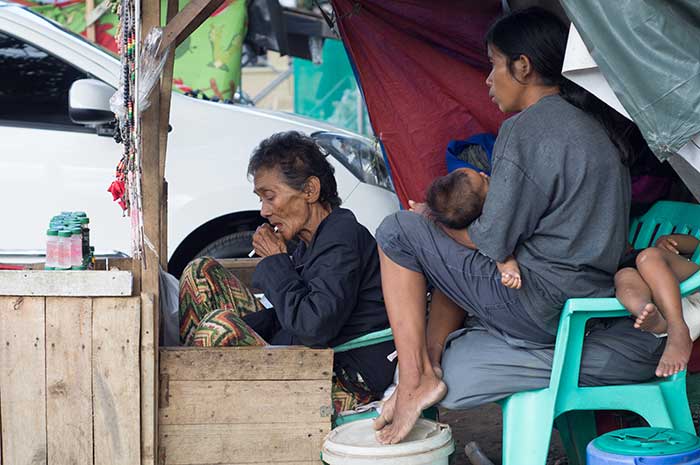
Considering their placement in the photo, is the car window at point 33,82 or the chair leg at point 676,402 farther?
the car window at point 33,82

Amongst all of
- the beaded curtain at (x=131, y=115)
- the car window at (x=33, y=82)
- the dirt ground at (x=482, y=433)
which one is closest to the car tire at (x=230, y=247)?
the car window at (x=33, y=82)

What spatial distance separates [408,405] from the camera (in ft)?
9.49

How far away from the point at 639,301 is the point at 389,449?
2.64 feet

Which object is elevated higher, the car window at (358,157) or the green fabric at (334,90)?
the green fabric at (334,90)

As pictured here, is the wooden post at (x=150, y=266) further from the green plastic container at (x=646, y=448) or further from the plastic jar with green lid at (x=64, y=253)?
the green plastic container at (x=646, y=448)

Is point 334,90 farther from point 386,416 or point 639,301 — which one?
point 639,301

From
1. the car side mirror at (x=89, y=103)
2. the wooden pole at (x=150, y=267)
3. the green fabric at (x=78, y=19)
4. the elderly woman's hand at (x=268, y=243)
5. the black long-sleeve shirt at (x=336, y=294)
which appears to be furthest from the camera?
the green fabric at (x=78, y=19)

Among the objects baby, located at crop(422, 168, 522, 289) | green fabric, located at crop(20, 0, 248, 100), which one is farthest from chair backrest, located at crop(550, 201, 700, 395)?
green fabric, located at crop(20, 0, 248, 100)

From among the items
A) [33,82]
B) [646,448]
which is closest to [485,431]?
[646,448]

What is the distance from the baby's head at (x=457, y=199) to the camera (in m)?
2.93

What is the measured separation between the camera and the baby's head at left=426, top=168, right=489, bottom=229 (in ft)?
9.61

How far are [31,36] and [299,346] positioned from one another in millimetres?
2912

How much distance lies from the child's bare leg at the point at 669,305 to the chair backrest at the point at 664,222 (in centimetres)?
49

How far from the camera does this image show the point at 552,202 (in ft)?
9.28
